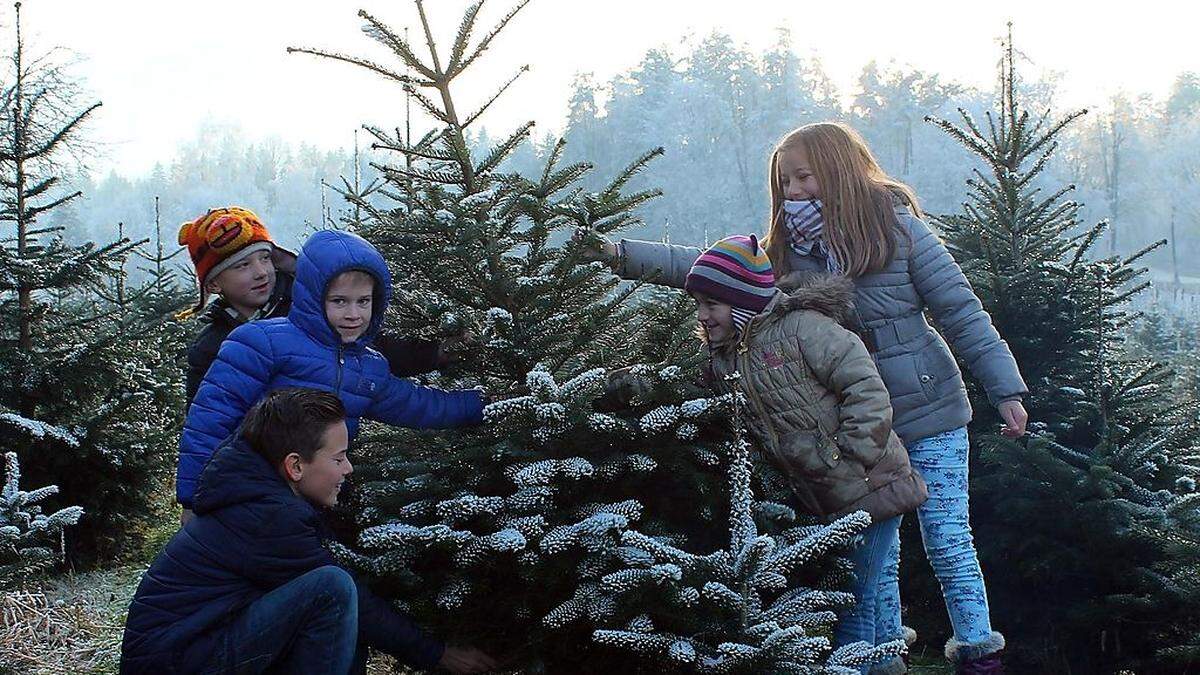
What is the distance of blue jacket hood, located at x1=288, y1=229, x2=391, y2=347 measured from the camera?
10.3 ft

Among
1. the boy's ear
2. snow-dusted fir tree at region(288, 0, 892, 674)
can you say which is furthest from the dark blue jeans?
the boy's ear

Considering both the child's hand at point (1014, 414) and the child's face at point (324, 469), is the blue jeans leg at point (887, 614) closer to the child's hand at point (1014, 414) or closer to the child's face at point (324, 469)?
the child's hand at point (1014, 414)

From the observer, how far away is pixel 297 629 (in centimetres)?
267

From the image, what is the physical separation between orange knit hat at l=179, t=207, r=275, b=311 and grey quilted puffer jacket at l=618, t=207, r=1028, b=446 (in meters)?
2.04

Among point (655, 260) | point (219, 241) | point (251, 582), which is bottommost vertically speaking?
point (251, 582)

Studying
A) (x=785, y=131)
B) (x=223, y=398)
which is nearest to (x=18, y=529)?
(x=223, y=398)

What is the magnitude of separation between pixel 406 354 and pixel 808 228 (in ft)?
4.98

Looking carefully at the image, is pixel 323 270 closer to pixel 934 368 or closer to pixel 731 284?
pixel 731 284

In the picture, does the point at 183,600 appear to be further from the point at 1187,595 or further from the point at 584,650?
the point at 1187,595

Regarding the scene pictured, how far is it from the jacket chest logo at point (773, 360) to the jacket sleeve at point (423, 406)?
94 centimetres

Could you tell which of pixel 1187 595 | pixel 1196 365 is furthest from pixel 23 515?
pixel 1196 365

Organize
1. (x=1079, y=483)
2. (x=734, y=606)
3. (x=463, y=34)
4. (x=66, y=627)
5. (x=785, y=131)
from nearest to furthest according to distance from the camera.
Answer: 1. (x=734, y=606)
2. (x=463, y=34)
3. (x=1079, y=483)
4. (x=66, y=627)
5. (x=785, y=131)

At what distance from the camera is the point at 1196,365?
13.8 m

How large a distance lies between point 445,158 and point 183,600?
→ 174cm
